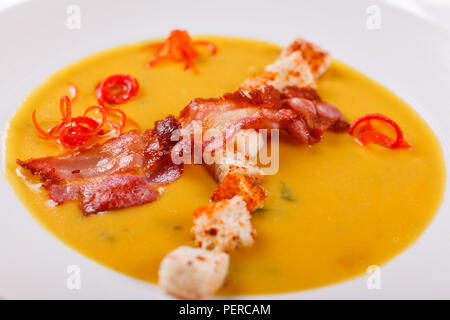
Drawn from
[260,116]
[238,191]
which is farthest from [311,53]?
[238,191]

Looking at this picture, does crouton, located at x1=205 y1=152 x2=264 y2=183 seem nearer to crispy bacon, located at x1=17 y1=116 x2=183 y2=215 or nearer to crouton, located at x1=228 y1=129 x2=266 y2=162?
crouton, located at x1=228 y1=129 x2=266 y2=162

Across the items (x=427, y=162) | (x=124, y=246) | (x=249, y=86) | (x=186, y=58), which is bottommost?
(x=124, y=246)

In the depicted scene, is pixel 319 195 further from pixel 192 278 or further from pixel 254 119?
pixel 192 278

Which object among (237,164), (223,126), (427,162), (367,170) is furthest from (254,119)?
(427,162)

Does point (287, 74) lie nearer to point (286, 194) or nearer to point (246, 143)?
point (246, 143)

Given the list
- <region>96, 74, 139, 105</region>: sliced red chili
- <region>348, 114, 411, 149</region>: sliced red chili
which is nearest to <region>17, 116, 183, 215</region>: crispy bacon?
<region>96, 74, 139, 105</region>: sliced red chili

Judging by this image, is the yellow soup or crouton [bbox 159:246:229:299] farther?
the yellow soup
